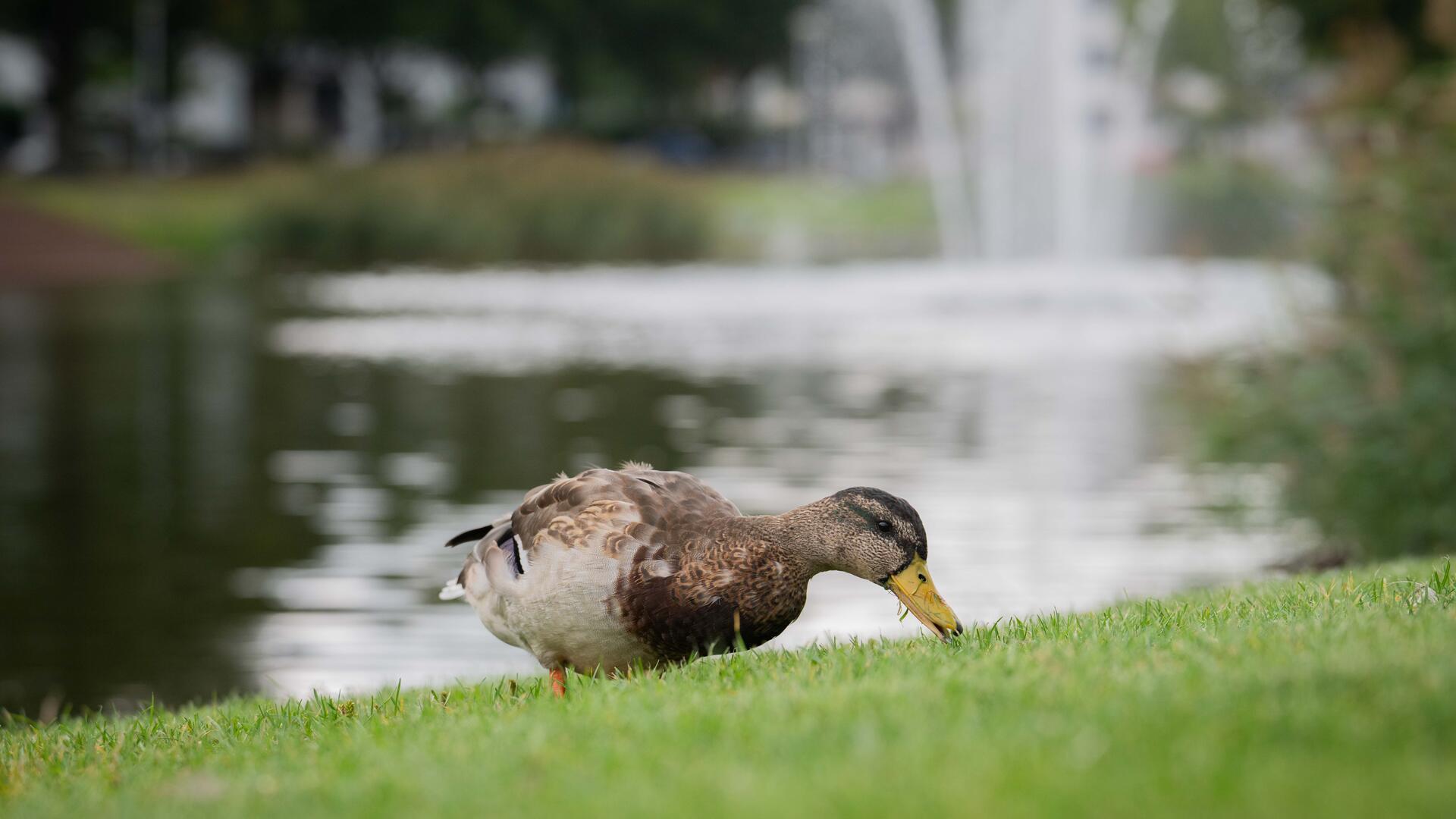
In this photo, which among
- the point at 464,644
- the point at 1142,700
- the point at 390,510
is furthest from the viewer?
the point at 390,510

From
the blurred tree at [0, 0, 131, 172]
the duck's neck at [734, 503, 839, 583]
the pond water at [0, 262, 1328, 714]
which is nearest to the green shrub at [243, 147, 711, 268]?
the pond water at [0, 262, 1328, 714]

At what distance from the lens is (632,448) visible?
1792 centimetres

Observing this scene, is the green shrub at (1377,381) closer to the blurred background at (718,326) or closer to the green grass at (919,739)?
the blurred background at (718,326)

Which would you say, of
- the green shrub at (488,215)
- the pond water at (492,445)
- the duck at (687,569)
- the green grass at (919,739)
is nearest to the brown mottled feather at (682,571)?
the duck at (687,569)

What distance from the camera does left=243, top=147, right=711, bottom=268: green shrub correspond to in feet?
162

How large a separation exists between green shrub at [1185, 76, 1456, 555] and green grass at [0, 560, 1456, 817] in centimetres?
517

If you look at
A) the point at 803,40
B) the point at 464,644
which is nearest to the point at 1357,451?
the point at 464,644

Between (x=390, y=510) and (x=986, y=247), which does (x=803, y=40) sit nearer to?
(x=986, y=247)

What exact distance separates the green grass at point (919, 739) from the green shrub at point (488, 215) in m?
42.6

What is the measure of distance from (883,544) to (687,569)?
659mm

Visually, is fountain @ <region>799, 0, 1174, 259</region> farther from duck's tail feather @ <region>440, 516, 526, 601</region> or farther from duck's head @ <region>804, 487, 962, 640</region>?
duck's head @ <region>804, 487, 962, 640</region>

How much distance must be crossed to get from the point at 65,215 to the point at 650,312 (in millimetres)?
25438

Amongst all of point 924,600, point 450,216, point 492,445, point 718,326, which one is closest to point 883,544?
point 924,600

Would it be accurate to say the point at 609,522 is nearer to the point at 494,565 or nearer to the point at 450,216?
the point at 494,565
